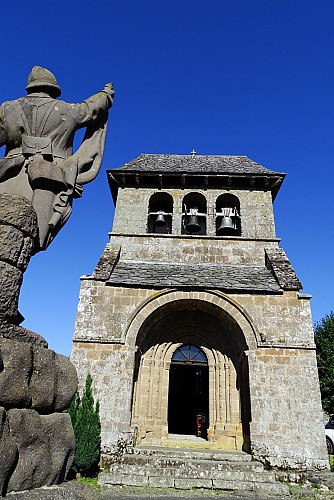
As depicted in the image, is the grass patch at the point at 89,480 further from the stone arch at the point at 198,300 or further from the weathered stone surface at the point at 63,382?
the weathered stone surface at the point at 63,382

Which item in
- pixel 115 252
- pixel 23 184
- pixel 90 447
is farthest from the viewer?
pixel 115 252

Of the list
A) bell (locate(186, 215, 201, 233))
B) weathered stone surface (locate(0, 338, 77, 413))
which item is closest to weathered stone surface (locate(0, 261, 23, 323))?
weathered stone surface (locate(0, 338, 77, 413))

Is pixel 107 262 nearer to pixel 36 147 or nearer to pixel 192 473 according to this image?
pixel 192 473

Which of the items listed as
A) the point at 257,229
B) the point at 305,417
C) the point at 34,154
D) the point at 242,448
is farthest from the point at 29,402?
the point at 257,229

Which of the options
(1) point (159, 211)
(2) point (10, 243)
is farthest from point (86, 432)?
(1) point (159, 211)

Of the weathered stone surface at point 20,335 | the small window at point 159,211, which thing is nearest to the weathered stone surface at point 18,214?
the weathered stone surface at point 20,335

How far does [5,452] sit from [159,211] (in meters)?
11.2

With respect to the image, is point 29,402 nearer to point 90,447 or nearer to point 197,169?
point 90,447

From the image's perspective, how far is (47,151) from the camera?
10.1ft

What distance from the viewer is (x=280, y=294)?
A: 10.0 m

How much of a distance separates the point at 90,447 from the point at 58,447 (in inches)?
264

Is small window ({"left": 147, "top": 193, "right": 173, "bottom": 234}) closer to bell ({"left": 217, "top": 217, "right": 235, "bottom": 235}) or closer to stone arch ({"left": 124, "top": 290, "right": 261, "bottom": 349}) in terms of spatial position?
bell ({"left": 217, "top": 217, "right": 235, "bottom": 235})

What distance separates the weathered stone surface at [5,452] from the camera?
1.88m

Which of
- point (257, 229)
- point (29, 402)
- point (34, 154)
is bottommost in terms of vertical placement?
point (29, 402)
